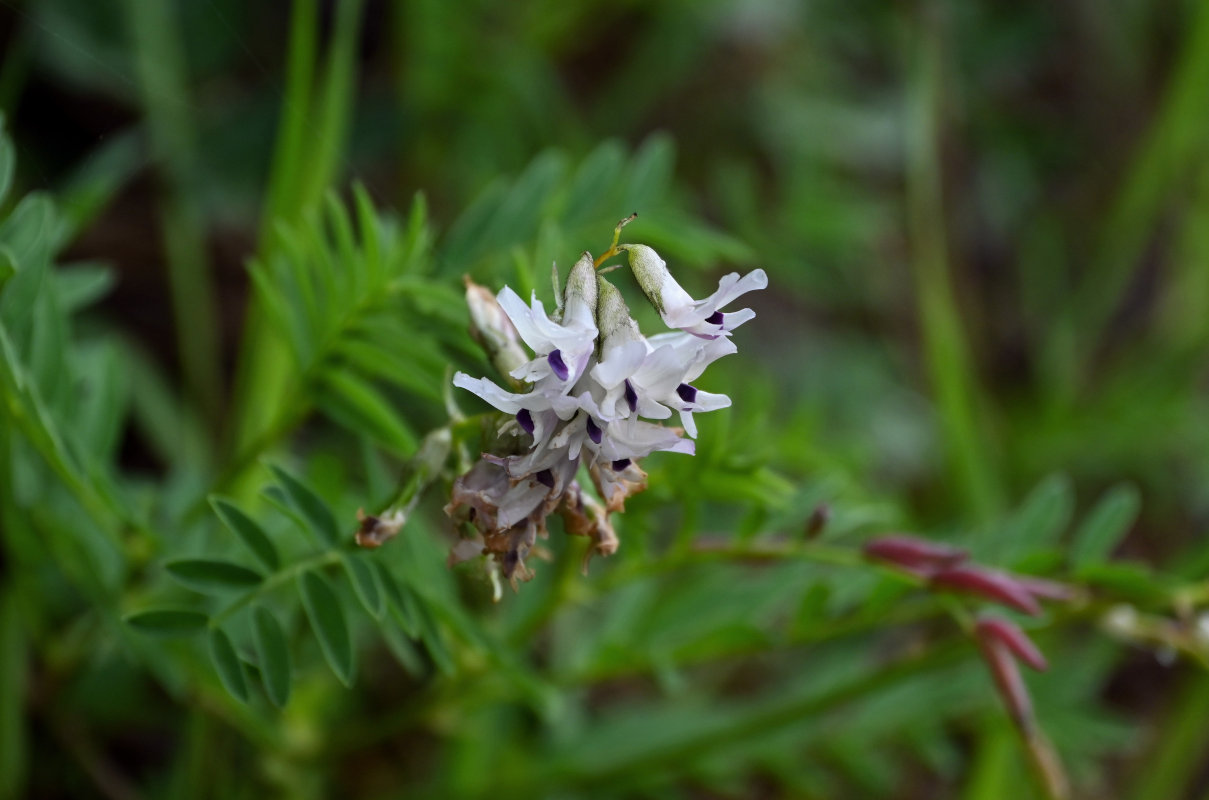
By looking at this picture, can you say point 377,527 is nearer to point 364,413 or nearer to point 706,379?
point 364,413

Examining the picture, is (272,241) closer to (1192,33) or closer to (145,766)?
(145,766)

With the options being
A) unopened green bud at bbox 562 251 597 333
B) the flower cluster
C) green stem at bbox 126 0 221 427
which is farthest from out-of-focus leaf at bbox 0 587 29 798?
unopened green bud at bbox 562 251 597 333

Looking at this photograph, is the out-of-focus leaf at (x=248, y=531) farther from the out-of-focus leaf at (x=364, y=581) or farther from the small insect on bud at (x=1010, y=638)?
the small insect on bud at (x=1010, y=638)

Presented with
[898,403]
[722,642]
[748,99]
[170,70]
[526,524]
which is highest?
[170,70]

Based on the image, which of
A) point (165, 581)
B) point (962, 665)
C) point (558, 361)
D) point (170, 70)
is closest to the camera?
point (558, 361)

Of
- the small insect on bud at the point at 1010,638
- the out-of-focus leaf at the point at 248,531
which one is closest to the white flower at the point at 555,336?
the out-of-focus leaf at the point at 248,531

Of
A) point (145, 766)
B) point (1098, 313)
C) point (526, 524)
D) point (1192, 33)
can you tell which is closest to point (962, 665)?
point (526, 524)
